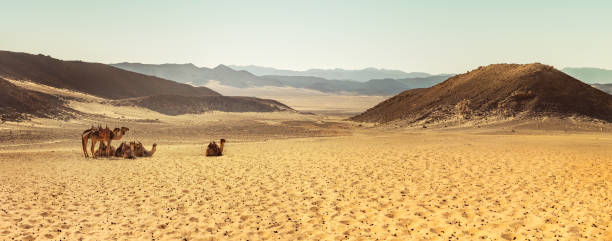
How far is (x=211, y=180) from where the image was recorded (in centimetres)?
1188

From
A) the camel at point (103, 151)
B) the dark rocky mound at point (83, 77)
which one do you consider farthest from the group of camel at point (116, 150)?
the dark rocky mound at point (83, 77)

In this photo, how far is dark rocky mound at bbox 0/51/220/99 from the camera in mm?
66688

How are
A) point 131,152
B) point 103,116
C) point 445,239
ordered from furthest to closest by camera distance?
1. point 103,116
2. point 131,152
3. point 445,239

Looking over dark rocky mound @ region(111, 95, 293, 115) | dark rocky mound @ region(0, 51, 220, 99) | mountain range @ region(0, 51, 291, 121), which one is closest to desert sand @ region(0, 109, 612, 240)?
mountain range @ region(0, 51, 291, 121)

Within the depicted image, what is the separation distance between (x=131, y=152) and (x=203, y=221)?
10.7 meters

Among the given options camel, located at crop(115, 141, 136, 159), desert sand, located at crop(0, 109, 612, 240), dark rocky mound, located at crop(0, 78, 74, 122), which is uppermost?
dark rocky mound, located at crop(0, 78, 74, 122)

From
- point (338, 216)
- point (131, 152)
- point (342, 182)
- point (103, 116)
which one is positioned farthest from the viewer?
point (103, 116)

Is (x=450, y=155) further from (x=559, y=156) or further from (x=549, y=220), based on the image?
(x=549, y=220)

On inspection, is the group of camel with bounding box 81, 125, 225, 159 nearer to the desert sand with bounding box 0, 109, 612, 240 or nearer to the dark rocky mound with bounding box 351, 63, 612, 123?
the desert sand with bounding box 0, 109, 612, 240

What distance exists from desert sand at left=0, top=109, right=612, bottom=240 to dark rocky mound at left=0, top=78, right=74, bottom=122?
18038 millimetres

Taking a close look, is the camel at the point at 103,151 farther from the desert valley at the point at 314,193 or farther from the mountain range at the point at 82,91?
the mountain range at the point at 82,91

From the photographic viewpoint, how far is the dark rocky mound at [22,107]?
106 feet

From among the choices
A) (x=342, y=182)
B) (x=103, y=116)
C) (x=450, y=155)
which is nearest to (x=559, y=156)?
(x=450, y=155)

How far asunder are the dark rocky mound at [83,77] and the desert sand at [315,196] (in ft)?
186
